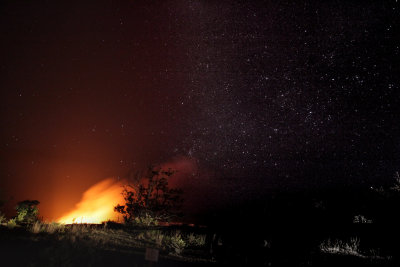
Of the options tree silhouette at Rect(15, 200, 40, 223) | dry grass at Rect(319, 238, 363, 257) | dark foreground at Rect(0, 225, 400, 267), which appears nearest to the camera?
dark foreground at Rect(0, 225, 400, 267)

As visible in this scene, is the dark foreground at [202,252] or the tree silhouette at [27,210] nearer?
the dark foreground at [202,252]

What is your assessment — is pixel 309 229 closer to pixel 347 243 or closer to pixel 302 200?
pixel 347 243

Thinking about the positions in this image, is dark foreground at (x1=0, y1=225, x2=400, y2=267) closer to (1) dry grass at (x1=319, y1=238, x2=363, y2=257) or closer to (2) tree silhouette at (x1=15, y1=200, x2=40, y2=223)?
(1) dry grass at (x1=319, y1=238, x2=363, y2=257)

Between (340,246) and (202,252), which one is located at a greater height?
(340,246)

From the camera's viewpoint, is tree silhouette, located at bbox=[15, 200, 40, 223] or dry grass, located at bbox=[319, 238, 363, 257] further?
tree silhouette, located at bbox=[15, 200, 40, 223]

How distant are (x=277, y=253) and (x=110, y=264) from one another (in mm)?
5314

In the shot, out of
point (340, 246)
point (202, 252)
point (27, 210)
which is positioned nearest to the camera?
point (202, 252)

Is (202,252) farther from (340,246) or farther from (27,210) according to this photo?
(27,210)

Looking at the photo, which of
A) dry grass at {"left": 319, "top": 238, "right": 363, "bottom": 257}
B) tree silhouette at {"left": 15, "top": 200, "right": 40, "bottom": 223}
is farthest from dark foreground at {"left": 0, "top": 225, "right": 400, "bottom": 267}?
tree silhouette at {"left": 15, "top": 200, "right": 40, "bottom": 223}

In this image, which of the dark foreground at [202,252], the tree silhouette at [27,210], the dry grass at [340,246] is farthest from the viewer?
the tree silhouette at [27,210]

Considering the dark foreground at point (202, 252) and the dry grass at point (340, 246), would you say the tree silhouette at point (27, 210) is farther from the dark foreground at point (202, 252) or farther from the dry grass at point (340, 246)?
the dry grass at point (340, 246)

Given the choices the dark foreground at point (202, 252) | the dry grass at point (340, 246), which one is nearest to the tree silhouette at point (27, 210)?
the dark foreground at point (202, 252)

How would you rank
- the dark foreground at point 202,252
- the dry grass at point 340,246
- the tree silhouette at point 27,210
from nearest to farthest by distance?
the dark foreground at point 202,252
the dry grass at point 340,246
the tree silhouette at point 27,210

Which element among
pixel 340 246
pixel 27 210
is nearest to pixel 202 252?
pixel 340 246
